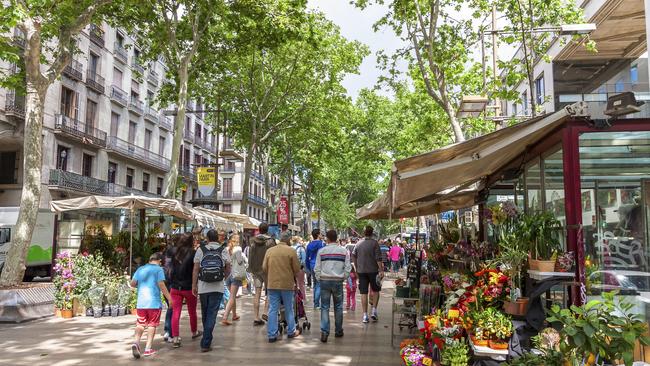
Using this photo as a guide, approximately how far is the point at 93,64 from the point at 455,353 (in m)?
31.0

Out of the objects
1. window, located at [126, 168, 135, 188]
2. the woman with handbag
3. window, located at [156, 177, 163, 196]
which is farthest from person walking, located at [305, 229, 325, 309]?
window, located at [156, 177, 163, 196]

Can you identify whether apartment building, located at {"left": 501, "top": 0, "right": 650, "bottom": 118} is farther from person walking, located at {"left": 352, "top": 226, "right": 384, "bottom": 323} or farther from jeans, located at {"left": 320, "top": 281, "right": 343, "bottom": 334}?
jeans, located at {"left": 320, "top": 281, "right": 343, "bottom": 334}

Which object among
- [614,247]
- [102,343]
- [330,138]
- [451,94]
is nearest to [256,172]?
[330,138]

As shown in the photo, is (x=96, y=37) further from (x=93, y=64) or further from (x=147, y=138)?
(x=147, y=138)

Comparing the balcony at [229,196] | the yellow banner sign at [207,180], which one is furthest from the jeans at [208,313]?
the balcony at [229,196]

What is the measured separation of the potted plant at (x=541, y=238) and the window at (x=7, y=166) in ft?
91.4

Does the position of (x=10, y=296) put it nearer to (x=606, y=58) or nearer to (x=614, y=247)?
(x=614, y=247)

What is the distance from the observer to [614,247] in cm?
442

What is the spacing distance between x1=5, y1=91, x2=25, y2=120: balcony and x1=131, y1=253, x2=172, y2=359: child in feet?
68.5

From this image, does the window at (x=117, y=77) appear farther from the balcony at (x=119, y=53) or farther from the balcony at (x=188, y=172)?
the balcony at (x=188, y=172)

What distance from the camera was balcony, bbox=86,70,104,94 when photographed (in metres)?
29.0

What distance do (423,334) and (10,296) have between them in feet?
28.1

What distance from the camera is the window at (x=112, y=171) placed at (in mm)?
31344

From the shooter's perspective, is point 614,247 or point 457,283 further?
point 457,283
